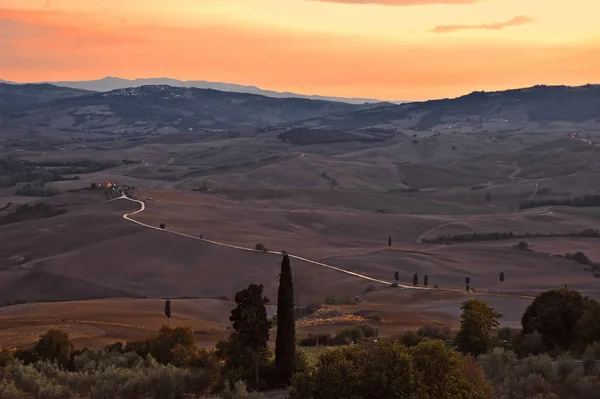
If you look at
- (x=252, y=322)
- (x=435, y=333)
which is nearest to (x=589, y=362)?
(x=252, y=322)

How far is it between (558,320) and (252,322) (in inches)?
503

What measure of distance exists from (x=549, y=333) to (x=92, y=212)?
227ft

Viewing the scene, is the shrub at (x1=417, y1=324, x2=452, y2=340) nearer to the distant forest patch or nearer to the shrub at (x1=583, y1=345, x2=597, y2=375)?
the shrub at (x1=583, y1=345, x2=597, y2=375)

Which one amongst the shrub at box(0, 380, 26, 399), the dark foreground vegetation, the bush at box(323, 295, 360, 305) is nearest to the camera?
the dark foreground vegetation

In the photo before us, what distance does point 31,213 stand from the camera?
104 metres

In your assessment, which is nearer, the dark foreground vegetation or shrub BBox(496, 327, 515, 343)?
the dark foreground vegetation

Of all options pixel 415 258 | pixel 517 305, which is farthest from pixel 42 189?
pixel 517 305

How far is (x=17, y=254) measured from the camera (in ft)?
252

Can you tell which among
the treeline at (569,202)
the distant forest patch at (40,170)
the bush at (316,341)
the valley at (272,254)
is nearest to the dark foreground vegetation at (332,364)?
the bush at (316,341)

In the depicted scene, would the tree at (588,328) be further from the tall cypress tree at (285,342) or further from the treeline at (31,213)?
the treeline at (31,213)

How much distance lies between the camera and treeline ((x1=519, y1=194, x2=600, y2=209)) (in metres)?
123

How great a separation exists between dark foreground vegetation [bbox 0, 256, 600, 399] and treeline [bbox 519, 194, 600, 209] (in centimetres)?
9174

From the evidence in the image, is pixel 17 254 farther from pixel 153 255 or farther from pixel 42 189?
pixel 42 189

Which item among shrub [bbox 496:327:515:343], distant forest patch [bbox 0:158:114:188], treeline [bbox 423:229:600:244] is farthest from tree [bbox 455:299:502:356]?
distant forest patch [bbox 0:158:114:188]
